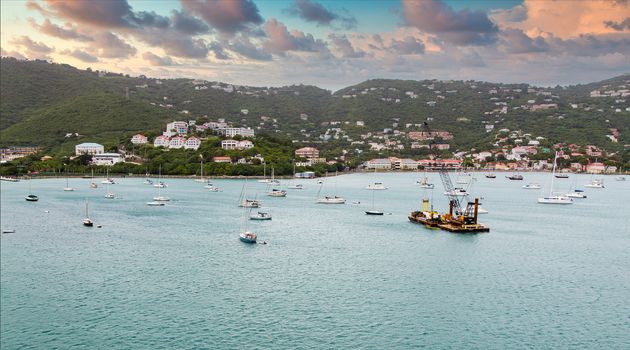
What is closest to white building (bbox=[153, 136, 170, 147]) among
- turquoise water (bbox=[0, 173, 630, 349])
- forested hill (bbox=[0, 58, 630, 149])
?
forested hill (bbox=[0, 58, 630, 149])

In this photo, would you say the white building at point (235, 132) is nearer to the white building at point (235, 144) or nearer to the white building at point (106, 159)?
the white building at point (235, 144)

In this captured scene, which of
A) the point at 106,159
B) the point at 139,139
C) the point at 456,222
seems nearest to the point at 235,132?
the point at 139,139

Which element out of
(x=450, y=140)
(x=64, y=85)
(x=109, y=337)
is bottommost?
(x=109, y=337)

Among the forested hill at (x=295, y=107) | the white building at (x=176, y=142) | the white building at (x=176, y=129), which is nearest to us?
the white building at (x=176, y=142)

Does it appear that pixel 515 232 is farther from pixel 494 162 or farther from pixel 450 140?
pixel 450 140

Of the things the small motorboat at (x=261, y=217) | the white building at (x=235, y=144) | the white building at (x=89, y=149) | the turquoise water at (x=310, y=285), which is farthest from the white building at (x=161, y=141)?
the small motorboat at (x=261, y=217)

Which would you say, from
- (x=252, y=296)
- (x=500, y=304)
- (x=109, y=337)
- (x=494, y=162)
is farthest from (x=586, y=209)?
(x=494, y=162)

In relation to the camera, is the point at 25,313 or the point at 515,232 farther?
the point at 515,232
